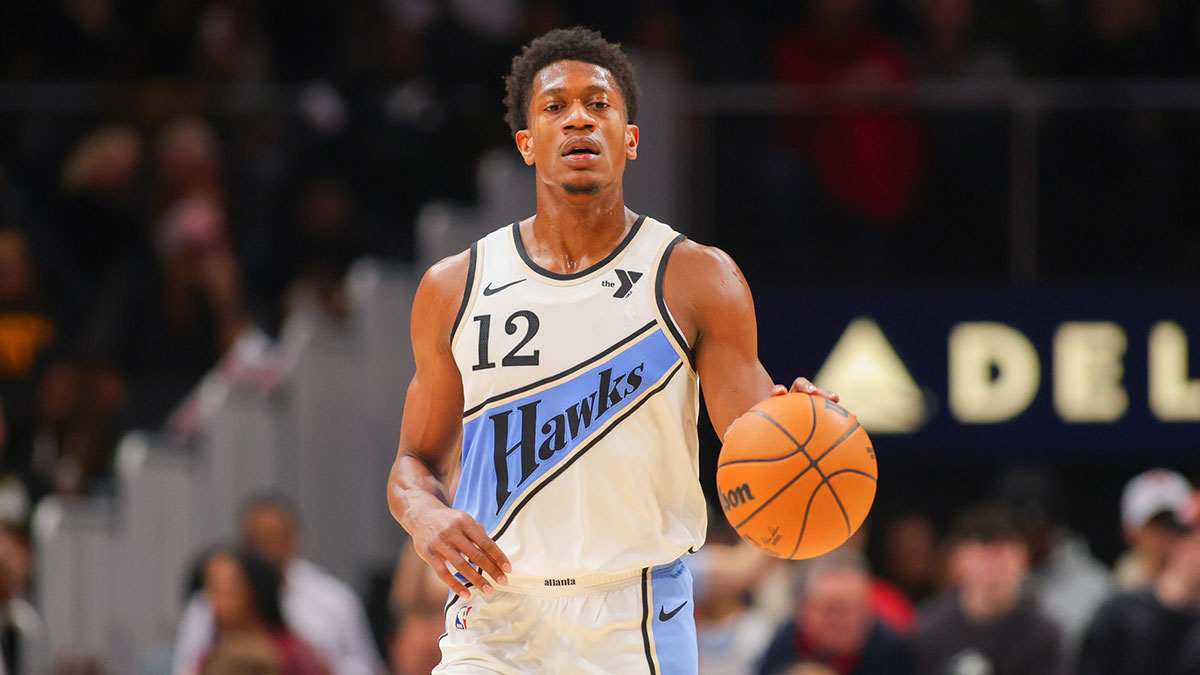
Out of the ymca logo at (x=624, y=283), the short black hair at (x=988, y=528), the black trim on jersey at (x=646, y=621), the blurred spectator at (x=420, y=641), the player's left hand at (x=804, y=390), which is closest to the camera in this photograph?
the player's left hand at (x=804, y=390)

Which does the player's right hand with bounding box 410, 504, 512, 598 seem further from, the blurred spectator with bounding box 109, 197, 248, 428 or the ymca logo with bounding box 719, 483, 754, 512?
the blurred spectator with bounding box 109, 197, 248, 428

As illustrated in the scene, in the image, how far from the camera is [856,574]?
28.9ft

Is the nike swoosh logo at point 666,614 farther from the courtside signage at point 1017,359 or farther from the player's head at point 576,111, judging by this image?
the courtside signage at point 1017,359

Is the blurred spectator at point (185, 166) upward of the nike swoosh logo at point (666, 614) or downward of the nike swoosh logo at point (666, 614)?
upward

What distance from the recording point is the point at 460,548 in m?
4.51

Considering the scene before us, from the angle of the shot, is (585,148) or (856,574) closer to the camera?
(585,148)

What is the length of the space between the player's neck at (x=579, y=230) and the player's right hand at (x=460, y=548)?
0.78 meters

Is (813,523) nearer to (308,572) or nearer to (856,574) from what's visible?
(856,574)

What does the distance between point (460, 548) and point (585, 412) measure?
0.52 meters

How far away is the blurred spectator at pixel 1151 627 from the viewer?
351 inches

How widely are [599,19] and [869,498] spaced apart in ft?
26.7

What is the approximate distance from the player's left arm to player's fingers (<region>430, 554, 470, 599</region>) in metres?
0.80

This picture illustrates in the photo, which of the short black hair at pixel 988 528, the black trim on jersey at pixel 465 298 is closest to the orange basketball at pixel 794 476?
the black trim on jersey at pixel 465 298

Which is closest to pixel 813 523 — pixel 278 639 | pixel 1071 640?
pixel 278 639
